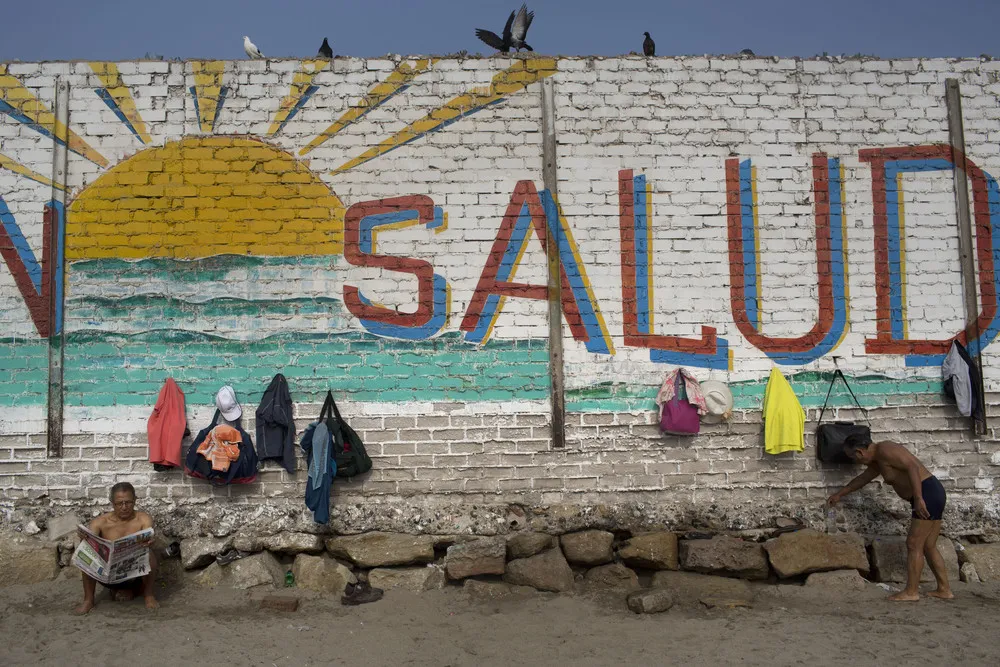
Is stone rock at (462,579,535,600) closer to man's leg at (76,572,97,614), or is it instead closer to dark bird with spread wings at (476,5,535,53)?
man's leg at (76,572,97,614)

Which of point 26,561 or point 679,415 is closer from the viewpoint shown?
point 26,561

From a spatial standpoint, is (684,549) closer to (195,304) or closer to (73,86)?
(195,304)

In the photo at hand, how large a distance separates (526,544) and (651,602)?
3.46 feet

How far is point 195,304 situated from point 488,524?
293 cm

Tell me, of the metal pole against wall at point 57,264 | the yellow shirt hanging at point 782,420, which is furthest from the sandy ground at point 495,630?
the metal pole against wall at point 57,264

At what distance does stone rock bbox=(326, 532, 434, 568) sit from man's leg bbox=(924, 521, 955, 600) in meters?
3.68

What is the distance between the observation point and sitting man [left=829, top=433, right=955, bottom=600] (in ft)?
19.5

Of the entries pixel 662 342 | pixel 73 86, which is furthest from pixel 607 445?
pixel 73 86

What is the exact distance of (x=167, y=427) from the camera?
638 cm

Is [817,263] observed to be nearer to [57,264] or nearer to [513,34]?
[513,34]

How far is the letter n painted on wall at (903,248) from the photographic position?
21.9ft

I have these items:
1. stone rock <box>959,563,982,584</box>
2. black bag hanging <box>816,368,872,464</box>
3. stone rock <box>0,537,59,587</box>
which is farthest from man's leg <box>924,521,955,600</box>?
stone rock <box>0,537,59,587</box>

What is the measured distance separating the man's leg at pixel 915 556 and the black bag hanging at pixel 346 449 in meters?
4.05

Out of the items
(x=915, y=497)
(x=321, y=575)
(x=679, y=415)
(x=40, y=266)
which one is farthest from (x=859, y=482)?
(x=40, y=266)
